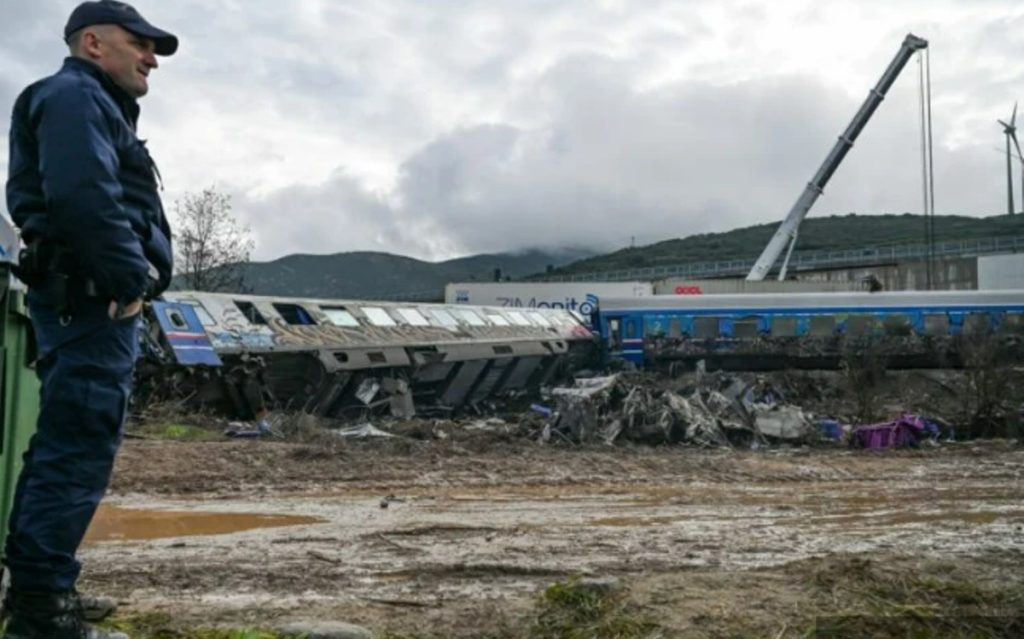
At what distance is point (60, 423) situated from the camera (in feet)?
9.13

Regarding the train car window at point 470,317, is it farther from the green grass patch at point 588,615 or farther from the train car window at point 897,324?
the green grass patch at point 588,615

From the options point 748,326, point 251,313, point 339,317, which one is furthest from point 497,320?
point 748,326

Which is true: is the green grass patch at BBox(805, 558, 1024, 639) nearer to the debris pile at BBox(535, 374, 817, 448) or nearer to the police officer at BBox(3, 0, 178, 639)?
the police officer at BBox(3, 0, 178, 639)

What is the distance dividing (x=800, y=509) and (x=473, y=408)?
573 inches

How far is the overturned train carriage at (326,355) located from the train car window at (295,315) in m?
0.02

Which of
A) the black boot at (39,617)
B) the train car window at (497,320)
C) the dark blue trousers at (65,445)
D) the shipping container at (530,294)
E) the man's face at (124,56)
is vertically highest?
the shipping container at (530,294)

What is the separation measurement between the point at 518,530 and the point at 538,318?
2103cm

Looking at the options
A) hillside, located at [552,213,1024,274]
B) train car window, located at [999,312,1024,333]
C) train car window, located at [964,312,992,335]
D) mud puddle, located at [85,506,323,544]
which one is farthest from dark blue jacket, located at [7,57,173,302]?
hillside, located at [552,213,1024,274]

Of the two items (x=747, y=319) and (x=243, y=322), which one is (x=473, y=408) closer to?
(x=243, y=322)

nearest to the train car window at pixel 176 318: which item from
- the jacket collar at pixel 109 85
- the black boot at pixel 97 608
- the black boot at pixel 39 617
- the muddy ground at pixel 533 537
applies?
the muddy ground at pixel 533 537

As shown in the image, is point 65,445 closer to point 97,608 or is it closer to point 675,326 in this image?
point 97,608

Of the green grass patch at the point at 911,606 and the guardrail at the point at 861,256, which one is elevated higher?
the guardrail at the point at 861,256

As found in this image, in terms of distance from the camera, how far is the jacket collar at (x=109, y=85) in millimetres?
3004

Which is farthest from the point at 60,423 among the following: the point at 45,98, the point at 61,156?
the point at 45,98
